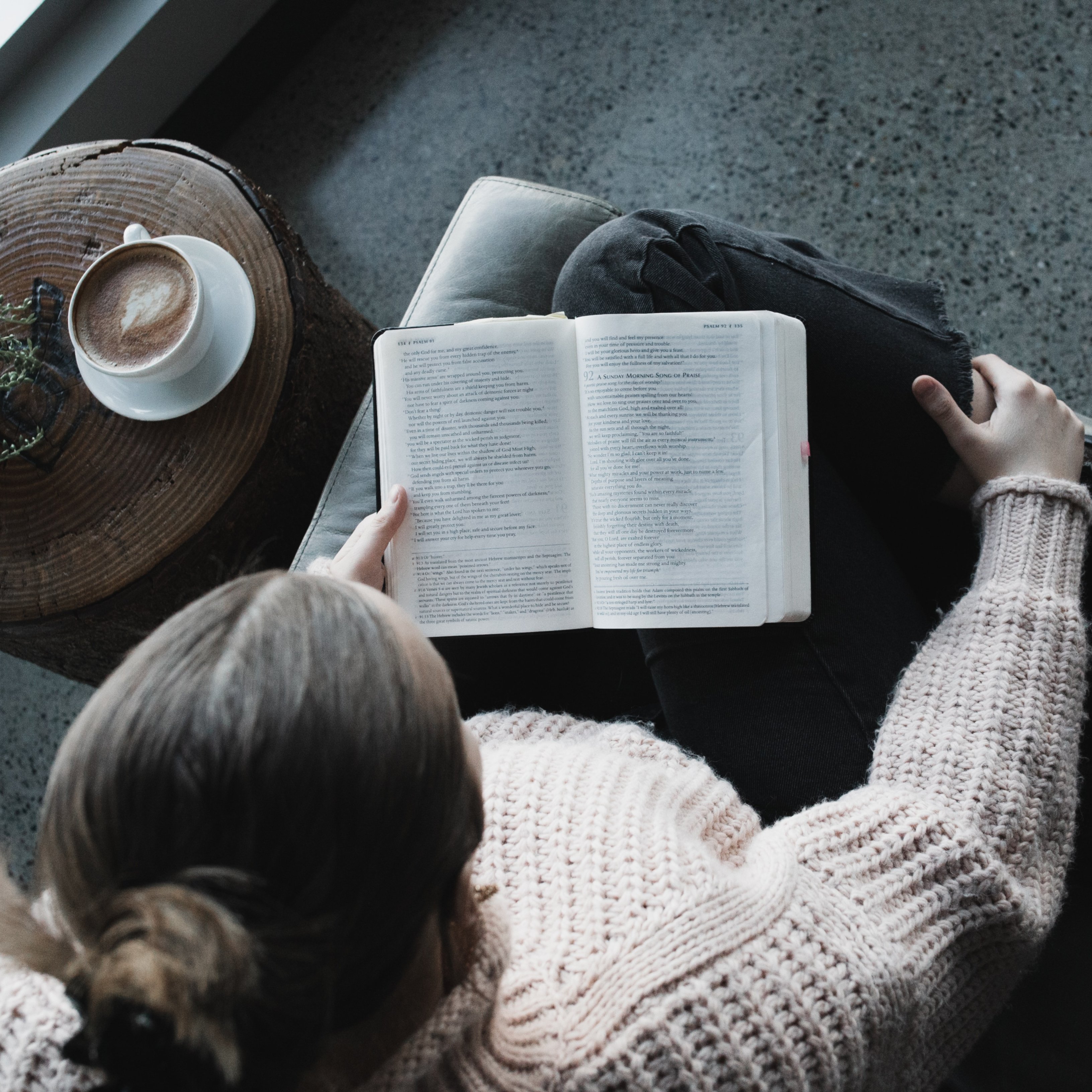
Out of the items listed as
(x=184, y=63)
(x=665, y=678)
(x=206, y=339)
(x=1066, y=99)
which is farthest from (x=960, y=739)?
(x=184, y=63)

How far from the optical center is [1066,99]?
143 centimetres

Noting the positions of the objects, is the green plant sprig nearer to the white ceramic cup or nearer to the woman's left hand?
the white ceramic cup

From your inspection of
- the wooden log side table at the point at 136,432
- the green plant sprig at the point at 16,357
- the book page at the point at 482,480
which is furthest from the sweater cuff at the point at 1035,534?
the green plant sprig at the point at 16,357

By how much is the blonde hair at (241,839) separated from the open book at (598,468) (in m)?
0.43

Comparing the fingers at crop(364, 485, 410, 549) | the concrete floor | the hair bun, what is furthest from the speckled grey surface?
the hair bun

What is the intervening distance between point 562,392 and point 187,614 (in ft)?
1.65

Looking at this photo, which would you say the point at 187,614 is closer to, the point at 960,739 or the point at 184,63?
the point at 960,739

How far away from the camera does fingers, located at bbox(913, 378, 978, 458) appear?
2.88ft

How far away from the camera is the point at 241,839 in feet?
1.28

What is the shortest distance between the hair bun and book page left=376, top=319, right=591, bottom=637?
0.49m

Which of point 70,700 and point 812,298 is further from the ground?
point 812,298

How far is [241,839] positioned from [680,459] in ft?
1.90

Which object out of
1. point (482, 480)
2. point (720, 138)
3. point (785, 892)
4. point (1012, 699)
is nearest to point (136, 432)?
point (482, 480)

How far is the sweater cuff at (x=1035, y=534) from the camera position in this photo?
0.83 m
